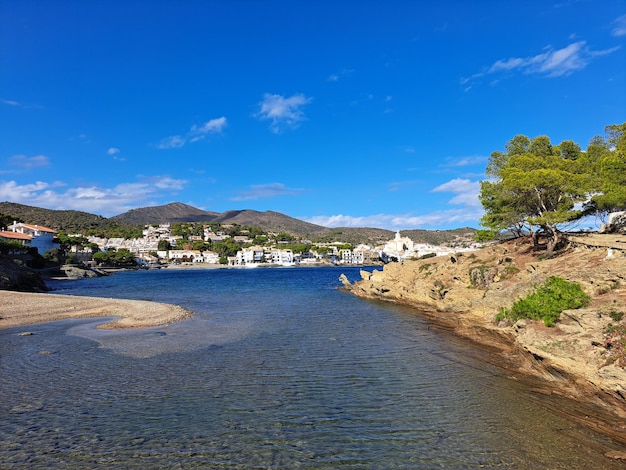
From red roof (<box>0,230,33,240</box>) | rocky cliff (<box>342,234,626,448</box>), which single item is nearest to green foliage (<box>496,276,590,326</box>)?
rocky cliff (<box>342,234,626,448</box>)

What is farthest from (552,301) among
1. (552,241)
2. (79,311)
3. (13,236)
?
(13,236)

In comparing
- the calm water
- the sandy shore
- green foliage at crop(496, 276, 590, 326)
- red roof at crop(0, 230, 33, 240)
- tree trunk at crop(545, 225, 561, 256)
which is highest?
red roof at crop(0, 230, 33, 240)

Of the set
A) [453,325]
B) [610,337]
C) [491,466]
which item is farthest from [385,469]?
[453,325]

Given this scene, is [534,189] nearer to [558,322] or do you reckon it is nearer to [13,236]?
[558,322]

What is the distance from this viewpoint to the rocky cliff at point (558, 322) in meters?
13.0

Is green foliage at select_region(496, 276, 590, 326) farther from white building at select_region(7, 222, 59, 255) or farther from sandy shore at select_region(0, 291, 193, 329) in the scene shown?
white building at select_region(7, 222, 59, 255)

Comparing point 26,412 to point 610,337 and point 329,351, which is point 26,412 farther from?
point 610,337

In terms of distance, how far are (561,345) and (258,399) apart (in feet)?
40.3

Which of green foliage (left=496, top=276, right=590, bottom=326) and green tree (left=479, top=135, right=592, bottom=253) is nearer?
green foliage (left=496, top=276, right=590, bottom=326)

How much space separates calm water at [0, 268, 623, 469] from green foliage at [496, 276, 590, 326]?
365cm

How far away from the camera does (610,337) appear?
46.8ft

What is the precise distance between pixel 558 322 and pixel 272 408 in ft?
45.4

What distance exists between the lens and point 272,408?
12898mm

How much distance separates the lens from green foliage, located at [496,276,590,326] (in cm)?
1844
